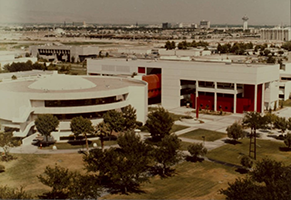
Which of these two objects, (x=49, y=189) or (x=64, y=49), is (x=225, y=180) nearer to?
(x=49, y=189)

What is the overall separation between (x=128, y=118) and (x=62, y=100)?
343 inches

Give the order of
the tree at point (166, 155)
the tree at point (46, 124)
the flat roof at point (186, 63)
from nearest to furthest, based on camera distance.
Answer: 1. the tree at point (166, 155)
2. the tree at point (46, 124)
3. the flat roof at point (186, 63)

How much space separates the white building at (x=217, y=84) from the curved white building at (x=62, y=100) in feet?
51.0

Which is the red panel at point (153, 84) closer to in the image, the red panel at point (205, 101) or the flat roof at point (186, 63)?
the flat roof at point (186, 63)

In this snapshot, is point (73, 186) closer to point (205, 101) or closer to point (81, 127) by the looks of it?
point (81, 127)

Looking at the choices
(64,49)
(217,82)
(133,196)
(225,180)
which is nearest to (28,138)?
(133,196)

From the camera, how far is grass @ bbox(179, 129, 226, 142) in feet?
182

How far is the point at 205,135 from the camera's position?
56906 mm

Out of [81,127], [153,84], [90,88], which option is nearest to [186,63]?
[153,84]

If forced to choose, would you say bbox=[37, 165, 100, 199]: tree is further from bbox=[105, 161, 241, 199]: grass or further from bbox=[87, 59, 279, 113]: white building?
bbox=[87, 59, 279, 113]: white building

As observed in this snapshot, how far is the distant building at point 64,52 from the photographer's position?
14638cm

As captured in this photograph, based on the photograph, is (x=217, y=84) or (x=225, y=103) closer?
(x=225, y=103)

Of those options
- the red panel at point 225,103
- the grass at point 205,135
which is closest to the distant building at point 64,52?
the red panel at point 225,103

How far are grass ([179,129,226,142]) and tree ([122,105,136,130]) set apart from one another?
7.73 metres
